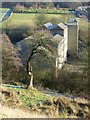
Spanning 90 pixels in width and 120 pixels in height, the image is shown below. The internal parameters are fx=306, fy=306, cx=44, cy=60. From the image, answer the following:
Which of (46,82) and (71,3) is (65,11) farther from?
→ (46,82)

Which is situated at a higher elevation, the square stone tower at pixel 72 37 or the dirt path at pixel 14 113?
the dirt path at pixel 14 113

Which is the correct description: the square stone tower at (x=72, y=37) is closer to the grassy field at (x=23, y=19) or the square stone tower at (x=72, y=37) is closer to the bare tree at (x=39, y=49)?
the grassy field at (x=23, y=19)

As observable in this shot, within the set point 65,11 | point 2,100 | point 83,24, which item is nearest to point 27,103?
point 2,100

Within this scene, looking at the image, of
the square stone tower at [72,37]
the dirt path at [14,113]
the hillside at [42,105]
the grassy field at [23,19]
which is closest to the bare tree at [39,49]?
the hillside at [42,105]

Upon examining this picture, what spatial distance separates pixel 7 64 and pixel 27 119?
9.96ft

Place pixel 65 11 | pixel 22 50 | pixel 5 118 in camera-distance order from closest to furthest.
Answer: pixel 5 118 < pixel 22 50 < pixel 65 11

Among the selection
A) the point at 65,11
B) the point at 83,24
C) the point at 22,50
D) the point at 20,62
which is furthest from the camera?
the point at 65,11

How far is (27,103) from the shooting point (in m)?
4.35

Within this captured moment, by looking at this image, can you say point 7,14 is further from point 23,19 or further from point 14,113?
point 14,113

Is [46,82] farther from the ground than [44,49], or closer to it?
closer to it

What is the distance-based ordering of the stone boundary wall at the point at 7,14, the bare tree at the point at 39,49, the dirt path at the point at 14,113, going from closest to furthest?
1. the dirt path at the point at 14,113
2. the bare tree at the point at 39,49
3. the stone boundary wall at the point at 7,14

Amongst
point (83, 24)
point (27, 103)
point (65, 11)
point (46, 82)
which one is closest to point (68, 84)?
point (46, 82)

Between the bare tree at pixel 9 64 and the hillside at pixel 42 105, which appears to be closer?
the hillside at pixel 42 105

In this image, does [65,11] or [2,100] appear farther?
[65,11]
